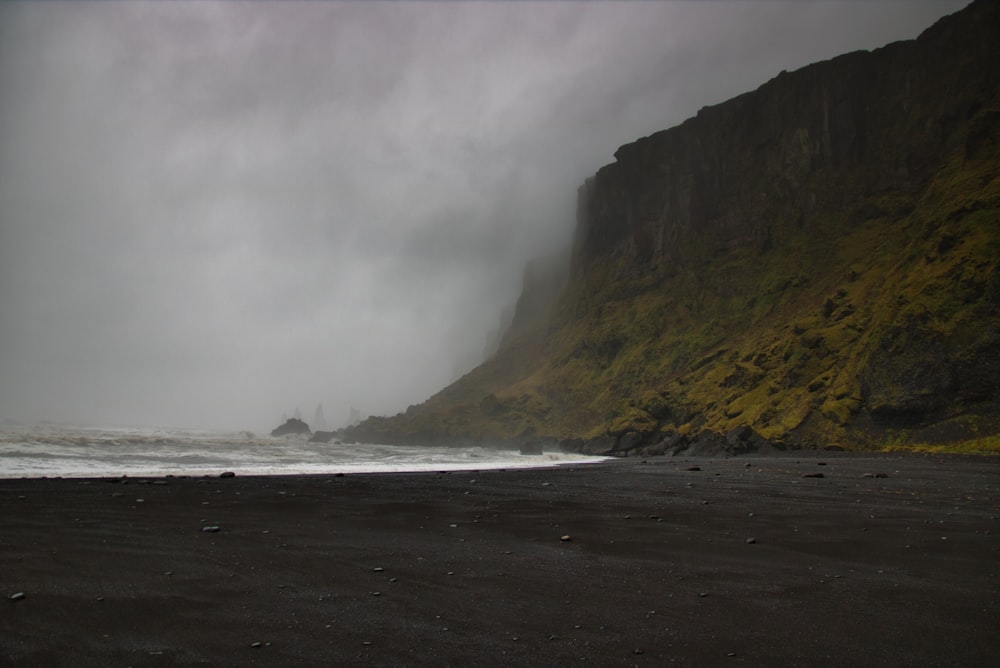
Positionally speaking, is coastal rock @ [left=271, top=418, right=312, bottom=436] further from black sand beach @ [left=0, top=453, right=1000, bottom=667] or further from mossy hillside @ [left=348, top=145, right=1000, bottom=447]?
black sand beach @ [left=0, top=453, right=1000, bottom=667]

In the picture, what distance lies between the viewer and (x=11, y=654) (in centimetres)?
440

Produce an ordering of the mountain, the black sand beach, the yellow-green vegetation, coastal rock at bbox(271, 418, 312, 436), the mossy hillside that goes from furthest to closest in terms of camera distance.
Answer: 1. coastal rock at bbox(271, 418, 312, 436)
2. the mossy hillside
3. the mountain
4. the yellow-green vegetation
5. the black sand beach

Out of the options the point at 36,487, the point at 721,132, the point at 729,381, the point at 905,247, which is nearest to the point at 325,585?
the point at 36,487

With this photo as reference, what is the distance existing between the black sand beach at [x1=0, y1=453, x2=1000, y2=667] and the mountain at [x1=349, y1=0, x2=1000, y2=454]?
41.8 metres

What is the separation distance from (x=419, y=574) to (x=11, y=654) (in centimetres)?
421

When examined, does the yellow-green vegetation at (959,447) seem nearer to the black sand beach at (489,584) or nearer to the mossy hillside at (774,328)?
the mossy hillside at (774,328)

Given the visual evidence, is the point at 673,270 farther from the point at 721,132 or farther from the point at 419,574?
the point at 419,574

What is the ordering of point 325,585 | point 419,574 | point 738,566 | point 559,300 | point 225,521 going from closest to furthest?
1. point 325,585
2. point 419,574
3. point 738,566
4. point 225,521
5. point 559,300

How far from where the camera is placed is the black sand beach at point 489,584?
4.80 meters

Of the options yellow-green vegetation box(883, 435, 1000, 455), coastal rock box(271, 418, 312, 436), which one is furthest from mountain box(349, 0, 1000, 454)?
coastal rock box(271, 418, 312, 436)

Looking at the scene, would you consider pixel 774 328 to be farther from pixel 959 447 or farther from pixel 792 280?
pixel 959 447

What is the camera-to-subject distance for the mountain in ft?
161

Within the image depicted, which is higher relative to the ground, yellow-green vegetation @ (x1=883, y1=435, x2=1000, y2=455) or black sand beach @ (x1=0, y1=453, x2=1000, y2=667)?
black sand beach @ (x1=0, y1=453, x2=1000, y2=667)

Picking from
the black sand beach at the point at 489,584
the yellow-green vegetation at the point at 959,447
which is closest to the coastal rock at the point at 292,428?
the yellow-green vegetation at the point at 959,447
